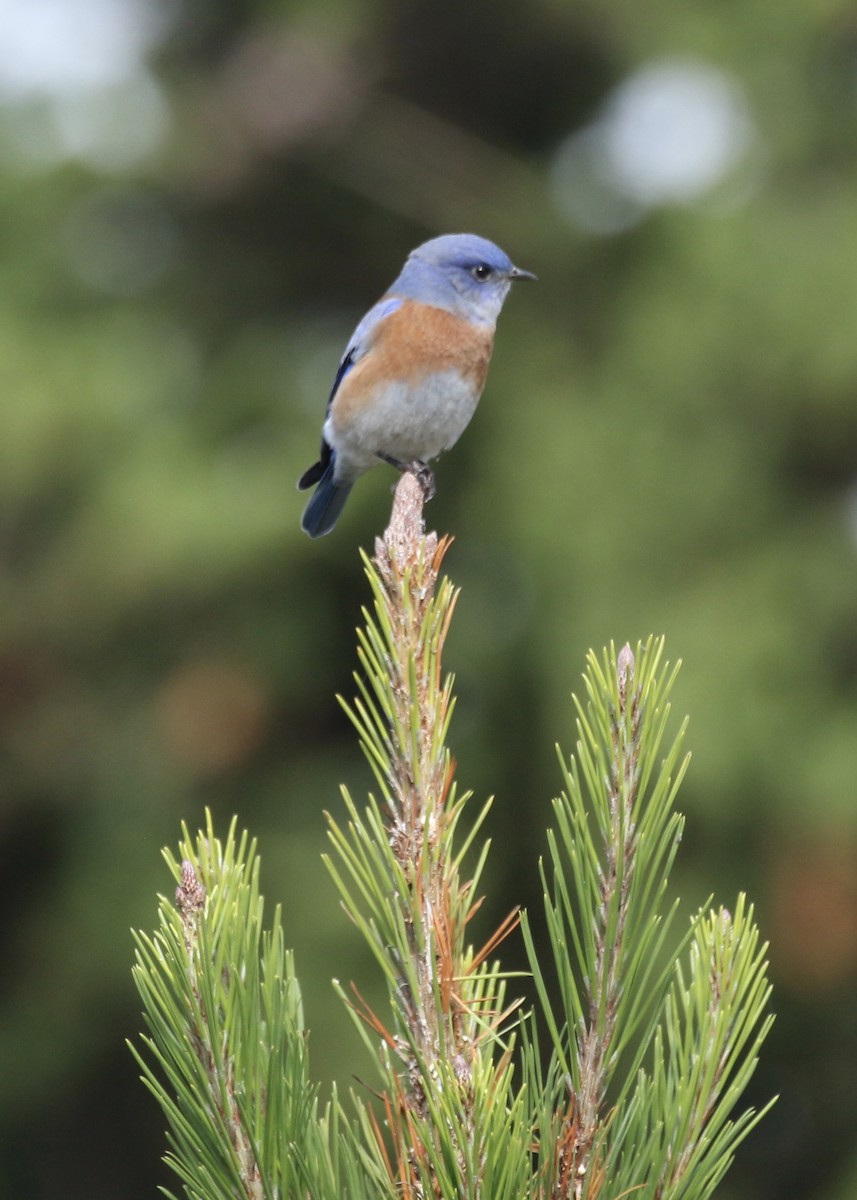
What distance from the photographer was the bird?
14.6ft

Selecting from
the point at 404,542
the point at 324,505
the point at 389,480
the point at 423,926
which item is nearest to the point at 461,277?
the point at 324,505

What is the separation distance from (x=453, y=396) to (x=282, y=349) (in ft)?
18.9

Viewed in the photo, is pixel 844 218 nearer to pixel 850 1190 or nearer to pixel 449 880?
pixel 850 1190

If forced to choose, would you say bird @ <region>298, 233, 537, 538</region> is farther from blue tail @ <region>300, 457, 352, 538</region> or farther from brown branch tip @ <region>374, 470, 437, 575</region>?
brown branch tip @ <region>374, 470, 437, 575</region>

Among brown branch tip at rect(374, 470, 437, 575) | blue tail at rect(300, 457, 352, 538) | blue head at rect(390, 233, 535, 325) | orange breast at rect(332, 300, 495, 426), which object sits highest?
blue head at rect(390, 233, 535, 325)

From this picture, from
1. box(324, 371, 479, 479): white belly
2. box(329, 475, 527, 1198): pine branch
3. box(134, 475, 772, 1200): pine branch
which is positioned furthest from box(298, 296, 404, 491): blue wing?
box(134, 475, 772, 1200): pine branch

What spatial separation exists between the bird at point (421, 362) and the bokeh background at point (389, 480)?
10.8ft

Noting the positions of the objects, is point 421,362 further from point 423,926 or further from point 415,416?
point 423,926

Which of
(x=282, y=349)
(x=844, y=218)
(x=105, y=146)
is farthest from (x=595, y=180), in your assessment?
(x=105, y=146)

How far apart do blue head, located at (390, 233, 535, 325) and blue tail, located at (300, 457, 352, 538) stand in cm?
72

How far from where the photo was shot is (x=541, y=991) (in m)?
1.62

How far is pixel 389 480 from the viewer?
9.14 meters

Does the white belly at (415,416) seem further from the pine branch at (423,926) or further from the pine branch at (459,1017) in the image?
the pine branch at (459,1017)

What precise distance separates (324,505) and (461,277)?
38.7 inches
